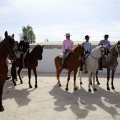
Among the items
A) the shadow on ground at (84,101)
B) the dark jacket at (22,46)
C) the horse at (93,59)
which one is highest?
the dark jacket at (22,46)

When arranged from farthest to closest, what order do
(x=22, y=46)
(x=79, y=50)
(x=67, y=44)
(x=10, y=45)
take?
(x=22, y=46), (x=67, y=44), (x=79, y=50), (x=10, y=45)

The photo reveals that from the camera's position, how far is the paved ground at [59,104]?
5.57m

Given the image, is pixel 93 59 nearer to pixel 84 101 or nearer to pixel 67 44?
pixel 67 44

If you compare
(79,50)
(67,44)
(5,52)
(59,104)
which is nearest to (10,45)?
(5,52)

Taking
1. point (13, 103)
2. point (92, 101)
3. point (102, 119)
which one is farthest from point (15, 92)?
point (102, 119)

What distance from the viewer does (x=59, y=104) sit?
6.75 m

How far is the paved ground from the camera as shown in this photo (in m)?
5.57

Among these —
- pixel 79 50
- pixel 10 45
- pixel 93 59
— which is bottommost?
pixel 93 59

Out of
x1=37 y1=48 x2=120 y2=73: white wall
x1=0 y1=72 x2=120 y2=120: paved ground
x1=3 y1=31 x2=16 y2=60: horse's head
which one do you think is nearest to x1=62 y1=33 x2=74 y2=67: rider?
x1=0 y1=72 x2=120 y2=120: paved ground

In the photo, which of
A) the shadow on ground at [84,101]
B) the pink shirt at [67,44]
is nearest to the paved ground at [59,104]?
the shadow on ground at [84,101]

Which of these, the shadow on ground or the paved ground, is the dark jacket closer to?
the paved ground

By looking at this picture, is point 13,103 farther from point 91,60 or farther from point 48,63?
point 48,63

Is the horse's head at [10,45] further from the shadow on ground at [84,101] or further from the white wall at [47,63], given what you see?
the white wall at [47,63]

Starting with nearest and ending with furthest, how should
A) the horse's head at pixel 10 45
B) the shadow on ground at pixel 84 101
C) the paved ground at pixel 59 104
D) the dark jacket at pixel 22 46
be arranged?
the horse's head at pixel 10 45 < the paved ground at pixel 59 104 < the shadow on ground at pixel 84 101 < the dark jacket at pixel 22 46
